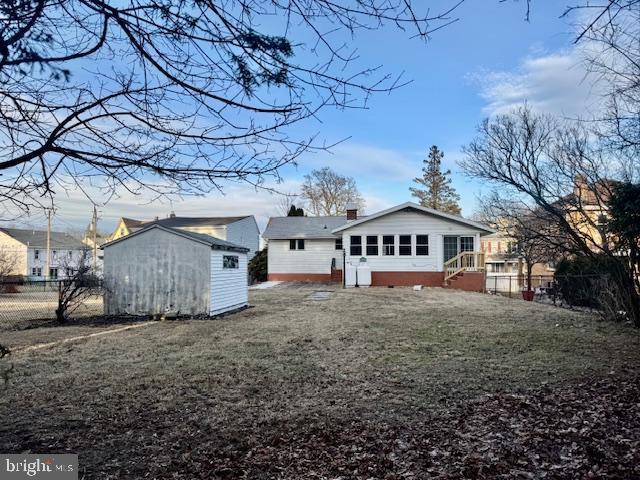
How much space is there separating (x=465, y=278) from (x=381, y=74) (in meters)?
18.5

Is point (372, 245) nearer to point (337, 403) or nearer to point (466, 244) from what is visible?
point (466, 244)

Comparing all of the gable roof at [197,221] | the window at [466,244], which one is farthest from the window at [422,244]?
the gable roof at [197,221]

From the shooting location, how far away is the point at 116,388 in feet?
18.7

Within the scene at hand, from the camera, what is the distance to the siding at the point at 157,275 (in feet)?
40.9

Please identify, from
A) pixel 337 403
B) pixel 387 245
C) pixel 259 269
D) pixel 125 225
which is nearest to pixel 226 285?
pixel 337 403

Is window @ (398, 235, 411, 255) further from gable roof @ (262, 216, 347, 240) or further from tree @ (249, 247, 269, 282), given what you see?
tree @ (249, 247, 269, 282)

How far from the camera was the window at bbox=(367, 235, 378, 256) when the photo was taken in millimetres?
21781

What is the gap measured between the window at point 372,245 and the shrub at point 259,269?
1024 cm

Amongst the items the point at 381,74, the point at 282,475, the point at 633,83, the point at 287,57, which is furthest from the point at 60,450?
the point at 633,83

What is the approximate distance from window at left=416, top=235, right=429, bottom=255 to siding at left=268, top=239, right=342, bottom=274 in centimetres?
623

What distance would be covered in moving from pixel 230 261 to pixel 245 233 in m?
23.8

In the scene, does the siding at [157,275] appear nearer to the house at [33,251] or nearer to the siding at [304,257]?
the siding at [304,257]

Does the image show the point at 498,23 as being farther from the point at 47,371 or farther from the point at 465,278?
the point at 465,278

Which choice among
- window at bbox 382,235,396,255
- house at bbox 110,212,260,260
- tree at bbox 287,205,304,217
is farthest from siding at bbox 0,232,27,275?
window at bbox 382,235,396,255
